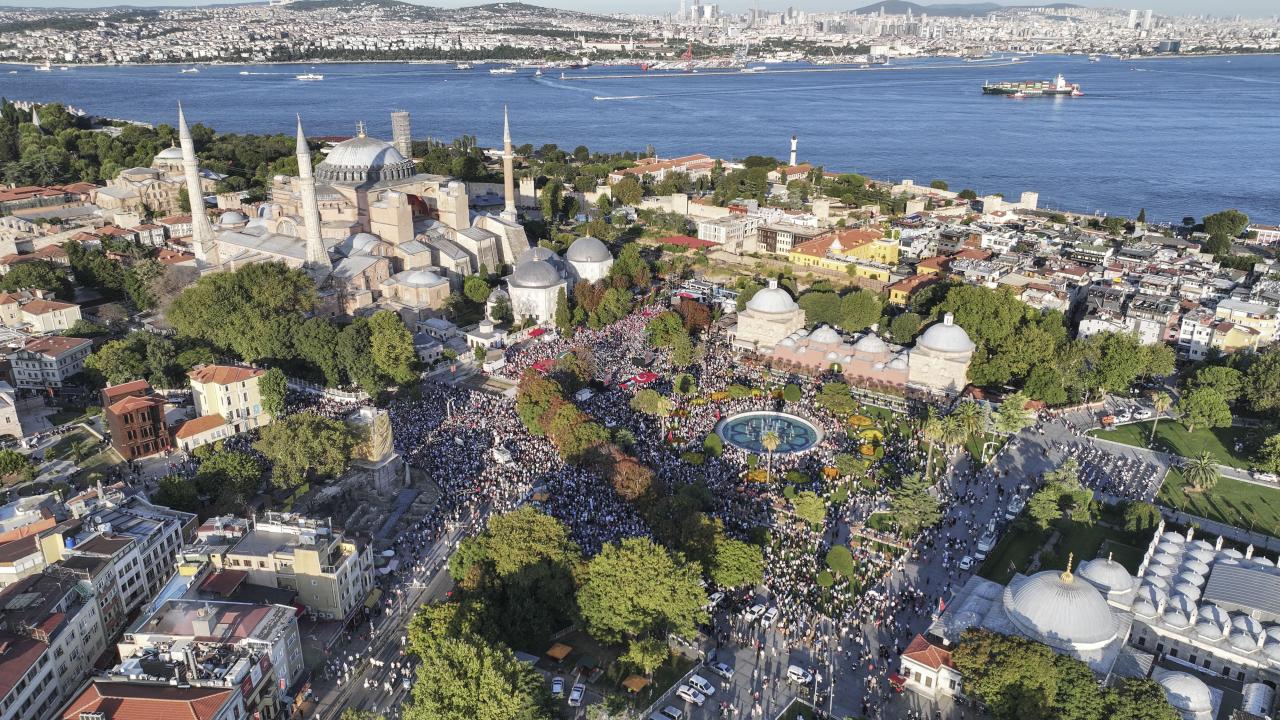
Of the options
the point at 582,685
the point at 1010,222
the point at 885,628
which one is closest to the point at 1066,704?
the point at 885,628

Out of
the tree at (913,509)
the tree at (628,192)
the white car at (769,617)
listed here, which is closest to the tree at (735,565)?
the white car at (769,617)

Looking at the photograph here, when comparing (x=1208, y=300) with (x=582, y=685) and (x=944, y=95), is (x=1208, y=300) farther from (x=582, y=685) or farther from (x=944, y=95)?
(x=944, y=95)

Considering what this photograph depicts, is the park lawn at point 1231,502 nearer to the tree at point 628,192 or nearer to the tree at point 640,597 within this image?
the tree at point 640,597

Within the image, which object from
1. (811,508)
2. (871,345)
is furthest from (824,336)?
(811,508)

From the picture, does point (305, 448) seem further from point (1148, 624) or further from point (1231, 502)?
point (1231, 502)

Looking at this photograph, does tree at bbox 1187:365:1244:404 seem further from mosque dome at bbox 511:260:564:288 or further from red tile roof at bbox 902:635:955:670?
mosque dome at bbox 511:260:564:288

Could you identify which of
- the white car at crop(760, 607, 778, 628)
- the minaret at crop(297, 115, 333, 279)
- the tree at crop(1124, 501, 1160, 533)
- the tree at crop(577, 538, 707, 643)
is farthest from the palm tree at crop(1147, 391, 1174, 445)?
the minaret at crop(297, 115, 333, 279)
